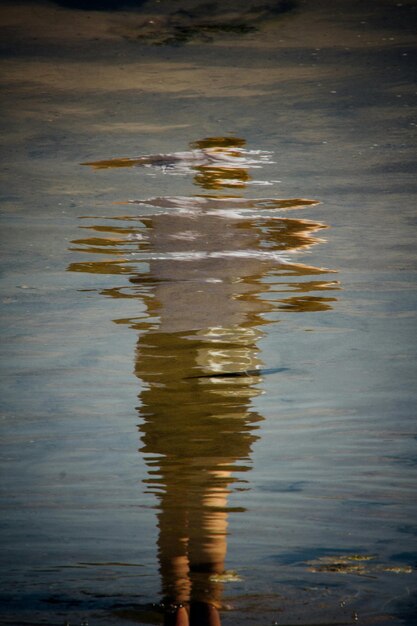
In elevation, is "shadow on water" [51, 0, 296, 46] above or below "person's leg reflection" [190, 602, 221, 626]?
above

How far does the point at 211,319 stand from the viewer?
200 inches

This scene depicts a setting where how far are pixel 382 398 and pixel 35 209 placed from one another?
2691 mm

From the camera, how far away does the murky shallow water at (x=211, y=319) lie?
3.03m

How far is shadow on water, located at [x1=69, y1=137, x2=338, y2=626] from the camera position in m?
3.20

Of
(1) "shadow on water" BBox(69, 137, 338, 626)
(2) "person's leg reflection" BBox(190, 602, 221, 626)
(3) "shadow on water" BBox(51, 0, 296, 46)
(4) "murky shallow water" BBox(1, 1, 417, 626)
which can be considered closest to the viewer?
(2) "person's leg reflection" BBox(190, 602, 221, 626)

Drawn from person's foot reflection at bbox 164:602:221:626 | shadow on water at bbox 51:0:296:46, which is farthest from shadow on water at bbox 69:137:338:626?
shadow on water at bbox 51:0:296:46

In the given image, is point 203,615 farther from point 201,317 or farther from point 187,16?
point 187,16

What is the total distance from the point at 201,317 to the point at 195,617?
2650 mm

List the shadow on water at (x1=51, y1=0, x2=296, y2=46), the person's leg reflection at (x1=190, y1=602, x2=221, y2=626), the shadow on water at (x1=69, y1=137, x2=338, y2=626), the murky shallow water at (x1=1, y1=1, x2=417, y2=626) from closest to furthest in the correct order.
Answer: the person's leg reflection at (x1=190, y1=602, x2=221, y2=626)
the murky shallow water at (x1=1, y1=1, x2=417, y2=626)
the shadow on water at (x1=69, y1=137, x2=338, y2=626)
the shadow on water at (x1=51, y1=0, x2=296, y2=46)

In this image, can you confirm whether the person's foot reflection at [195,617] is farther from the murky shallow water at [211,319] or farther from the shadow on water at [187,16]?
the shadow on water at [187,16]

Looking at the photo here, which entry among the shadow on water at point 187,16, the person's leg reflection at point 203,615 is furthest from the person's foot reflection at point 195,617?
the shadow on water at point 187,16

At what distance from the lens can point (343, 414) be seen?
4.23m

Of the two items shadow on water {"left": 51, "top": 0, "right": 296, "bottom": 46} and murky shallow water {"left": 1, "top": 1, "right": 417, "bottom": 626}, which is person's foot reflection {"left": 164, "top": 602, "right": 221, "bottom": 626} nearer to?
murky shallow water {"left": 1, "top": 1, "right": 417, "bottom": 626}

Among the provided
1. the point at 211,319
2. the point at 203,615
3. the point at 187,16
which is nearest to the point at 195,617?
the point at 203,615
